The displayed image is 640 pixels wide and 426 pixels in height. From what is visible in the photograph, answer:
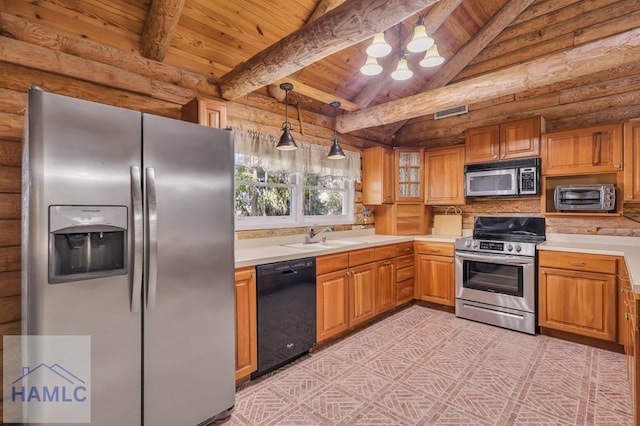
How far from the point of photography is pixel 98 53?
2.27 metres

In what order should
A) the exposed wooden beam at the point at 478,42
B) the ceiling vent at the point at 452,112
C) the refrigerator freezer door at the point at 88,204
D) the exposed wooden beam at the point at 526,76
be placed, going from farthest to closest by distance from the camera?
the ceiling vent at the point at 452,112, the exposed wooden beam at the point at 478,42, the exposed wooden beam at the point at 526,76, the refrigerator freezer door at the point at 88,204

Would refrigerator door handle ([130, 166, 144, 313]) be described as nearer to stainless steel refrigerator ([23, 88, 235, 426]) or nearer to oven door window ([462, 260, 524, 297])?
stainless steel refrigerator ([23, 88, 235, 426])

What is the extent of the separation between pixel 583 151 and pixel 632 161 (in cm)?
39

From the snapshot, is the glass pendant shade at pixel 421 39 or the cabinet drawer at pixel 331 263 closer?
the glass pendant shade at pixel 421 39

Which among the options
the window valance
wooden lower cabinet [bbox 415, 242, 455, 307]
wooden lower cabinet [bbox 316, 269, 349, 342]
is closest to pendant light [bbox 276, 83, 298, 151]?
the window valance

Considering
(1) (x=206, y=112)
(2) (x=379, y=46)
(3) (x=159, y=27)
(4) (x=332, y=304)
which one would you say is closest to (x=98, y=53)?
(3) (x=159, y=27)

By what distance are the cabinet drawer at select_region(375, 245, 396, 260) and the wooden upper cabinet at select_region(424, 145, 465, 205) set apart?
107 centimetres

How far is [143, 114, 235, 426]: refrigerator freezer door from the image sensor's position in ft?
5.73

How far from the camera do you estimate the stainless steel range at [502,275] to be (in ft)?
10.9

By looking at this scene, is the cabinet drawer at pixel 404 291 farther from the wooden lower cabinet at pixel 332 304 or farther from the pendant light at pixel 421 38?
the pendant light at pixel 421 38

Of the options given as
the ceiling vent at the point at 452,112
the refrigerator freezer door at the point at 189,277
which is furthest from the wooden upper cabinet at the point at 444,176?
the refrigerator freezer door at the point at 189,277

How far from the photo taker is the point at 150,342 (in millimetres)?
1729

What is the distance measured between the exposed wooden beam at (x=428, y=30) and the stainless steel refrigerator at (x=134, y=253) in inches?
97.4

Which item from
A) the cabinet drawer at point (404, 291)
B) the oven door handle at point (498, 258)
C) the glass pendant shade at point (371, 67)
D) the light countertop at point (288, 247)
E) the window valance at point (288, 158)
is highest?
the glass pendant shade at point (371, 67)
